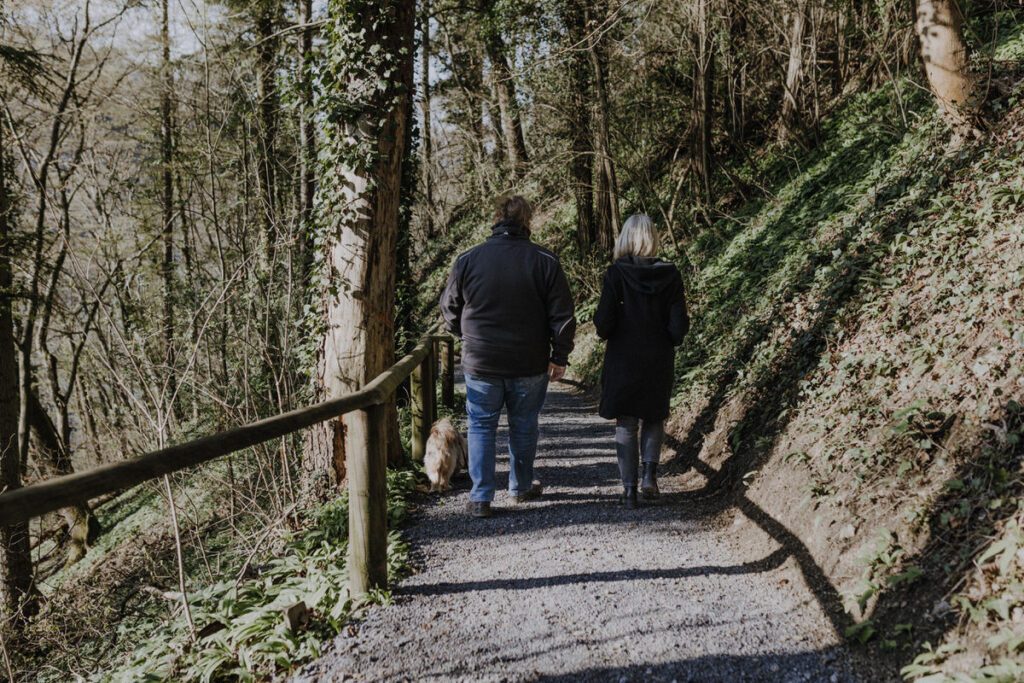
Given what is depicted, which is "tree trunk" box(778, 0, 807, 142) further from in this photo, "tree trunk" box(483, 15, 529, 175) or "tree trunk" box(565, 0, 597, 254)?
"tree trunk" box(483, 15, 529, 175)

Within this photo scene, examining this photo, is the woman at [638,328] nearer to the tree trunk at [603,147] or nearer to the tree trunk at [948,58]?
the tree trunk at [948,58]

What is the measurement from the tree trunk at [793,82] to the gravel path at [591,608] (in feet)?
27.9

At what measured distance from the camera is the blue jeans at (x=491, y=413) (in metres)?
4.64

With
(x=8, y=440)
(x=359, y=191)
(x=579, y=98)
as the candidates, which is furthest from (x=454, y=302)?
(x=579, y=98)

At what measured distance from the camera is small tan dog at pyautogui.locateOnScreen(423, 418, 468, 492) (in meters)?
5.46

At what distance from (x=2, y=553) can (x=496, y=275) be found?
685cm

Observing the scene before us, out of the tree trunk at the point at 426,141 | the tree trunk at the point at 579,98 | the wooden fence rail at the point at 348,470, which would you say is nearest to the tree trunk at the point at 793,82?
the tree trunk at the point at 579,98

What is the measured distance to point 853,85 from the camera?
11.4m

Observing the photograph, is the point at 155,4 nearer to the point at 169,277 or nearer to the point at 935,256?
the point at 169,277

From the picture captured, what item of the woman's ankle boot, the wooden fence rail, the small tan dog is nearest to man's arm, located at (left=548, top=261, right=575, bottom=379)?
the wooden fence rail

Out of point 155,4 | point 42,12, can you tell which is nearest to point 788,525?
point 155,4

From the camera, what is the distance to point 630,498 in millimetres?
4992

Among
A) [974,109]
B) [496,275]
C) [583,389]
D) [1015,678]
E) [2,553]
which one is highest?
[974,109]

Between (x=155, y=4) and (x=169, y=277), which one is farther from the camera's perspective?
(x=169, y=277)
